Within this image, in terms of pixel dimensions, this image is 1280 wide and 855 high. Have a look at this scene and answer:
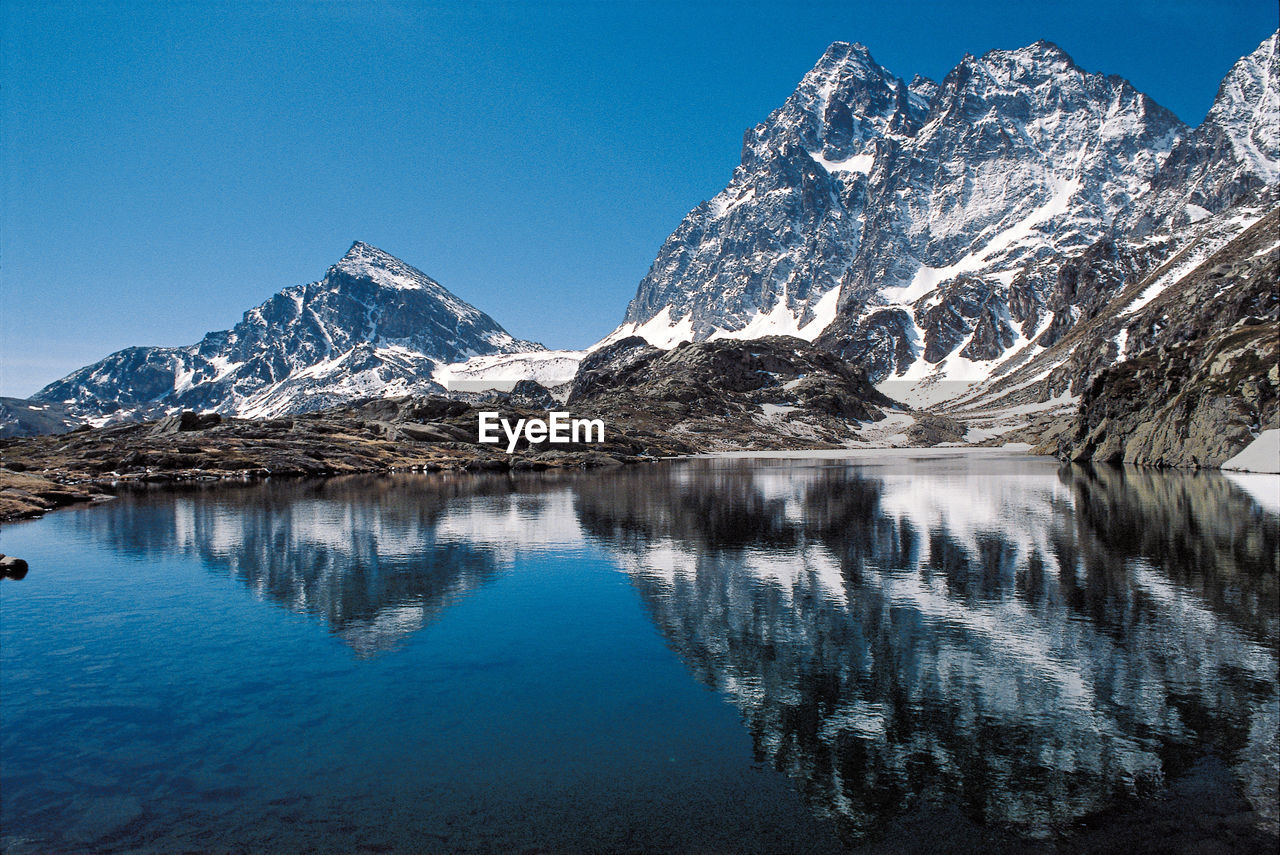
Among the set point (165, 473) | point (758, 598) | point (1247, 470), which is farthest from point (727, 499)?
point (165, 473)

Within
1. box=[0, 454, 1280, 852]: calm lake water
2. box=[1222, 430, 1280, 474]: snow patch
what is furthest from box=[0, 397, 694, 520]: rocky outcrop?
box=[1222, 430, 1280, 474]: snow patch

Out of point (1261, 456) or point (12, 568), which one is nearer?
point (12, 568)

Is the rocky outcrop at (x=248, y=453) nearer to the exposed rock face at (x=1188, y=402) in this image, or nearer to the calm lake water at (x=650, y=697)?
the calm lake water at (x=650, y=697)

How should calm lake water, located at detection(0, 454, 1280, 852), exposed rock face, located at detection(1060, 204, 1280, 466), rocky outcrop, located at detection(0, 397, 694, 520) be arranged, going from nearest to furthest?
1. calm lake water, located at detection(0, 454, 1280, 852)
2. rocky outcrop, located at detection(0, 397, 694, 520)
3. exposed rock face, located at detection(1060, 204, 1280, 466)

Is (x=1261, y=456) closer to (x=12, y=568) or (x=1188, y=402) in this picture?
(x=1188, y=402)

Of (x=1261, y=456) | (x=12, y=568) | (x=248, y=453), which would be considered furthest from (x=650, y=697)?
(x=248, y=453)

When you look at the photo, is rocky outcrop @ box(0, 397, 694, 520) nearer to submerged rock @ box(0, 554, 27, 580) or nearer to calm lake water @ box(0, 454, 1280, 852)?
submerged rock @ box(0, 554, 27, 580)

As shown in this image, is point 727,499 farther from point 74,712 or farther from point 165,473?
point 165,473

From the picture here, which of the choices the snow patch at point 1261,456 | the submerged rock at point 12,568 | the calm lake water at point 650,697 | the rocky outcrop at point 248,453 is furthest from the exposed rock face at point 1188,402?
the submerged rock at point 12,568

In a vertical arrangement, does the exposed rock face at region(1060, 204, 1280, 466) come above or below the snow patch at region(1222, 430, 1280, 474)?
above
